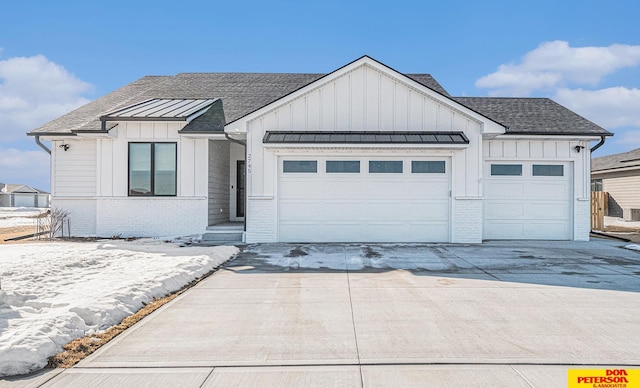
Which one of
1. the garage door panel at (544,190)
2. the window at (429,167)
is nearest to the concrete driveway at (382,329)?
the window at (429,167)

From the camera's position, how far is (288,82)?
16984 millimetres

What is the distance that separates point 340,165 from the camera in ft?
40.9

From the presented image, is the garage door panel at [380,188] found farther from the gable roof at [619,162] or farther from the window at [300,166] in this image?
the gable roof at [619,162]

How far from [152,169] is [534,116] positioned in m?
12.4

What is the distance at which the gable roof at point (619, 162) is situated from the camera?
80.5ft

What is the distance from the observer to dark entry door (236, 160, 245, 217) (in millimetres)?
15984

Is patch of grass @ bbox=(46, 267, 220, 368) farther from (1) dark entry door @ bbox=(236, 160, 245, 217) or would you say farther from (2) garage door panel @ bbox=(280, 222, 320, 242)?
(1) dark entry door @ bbox=(236, 160, 245, 217)

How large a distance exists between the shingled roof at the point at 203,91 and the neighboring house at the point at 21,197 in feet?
134

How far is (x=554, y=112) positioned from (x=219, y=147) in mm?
11424

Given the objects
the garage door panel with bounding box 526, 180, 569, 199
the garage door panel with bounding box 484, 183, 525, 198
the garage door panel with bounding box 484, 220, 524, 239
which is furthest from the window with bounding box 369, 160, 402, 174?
the garage door panel with bounding box 526, 180, 569, 199

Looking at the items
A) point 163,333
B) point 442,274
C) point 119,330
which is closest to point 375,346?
point 163,333

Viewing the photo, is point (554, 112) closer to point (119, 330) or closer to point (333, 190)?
point (333, 190)

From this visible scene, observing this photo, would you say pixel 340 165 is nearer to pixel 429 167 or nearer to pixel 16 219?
pixel 429 167

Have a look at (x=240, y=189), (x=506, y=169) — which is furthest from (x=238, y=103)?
(x=506, y=169)
